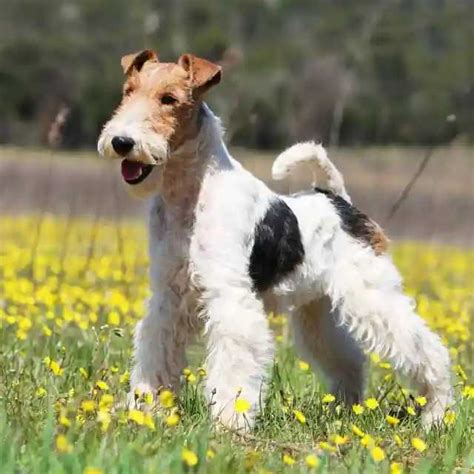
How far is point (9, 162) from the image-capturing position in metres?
17.7

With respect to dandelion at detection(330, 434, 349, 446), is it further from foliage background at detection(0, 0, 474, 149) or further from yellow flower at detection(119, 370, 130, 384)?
foliage background at detection(0, 0, 474, 149)

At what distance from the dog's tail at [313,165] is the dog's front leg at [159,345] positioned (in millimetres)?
1113

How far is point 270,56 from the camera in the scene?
32.6 meters

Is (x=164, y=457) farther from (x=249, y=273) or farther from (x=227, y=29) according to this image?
(x=227, y=29)

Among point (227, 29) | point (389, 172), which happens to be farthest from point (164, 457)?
point (227, 29)

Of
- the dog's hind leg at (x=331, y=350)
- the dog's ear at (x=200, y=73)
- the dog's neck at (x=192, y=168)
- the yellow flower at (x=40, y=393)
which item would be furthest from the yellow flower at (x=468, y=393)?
the yellow flower at (x=40, y=393)

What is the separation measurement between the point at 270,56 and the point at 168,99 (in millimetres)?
28222

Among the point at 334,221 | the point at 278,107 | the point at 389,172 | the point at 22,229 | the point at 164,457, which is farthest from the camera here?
the point at 278,107

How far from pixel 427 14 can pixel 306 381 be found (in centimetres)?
1997

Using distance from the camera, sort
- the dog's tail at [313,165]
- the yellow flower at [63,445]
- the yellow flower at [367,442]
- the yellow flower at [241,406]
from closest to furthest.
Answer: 1. the yellow flower at [63,445]
2. the yellow flower at [367,442]
3. the yellow flower at [241,406]
4. the dog's tail at [313,165]

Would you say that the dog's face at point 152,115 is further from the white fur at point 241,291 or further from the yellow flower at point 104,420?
the yellow flower at point 104,420

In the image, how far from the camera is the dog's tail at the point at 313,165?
582 centimetres

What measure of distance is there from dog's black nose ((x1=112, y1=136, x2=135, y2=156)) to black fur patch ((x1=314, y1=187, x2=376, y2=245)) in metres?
1.54

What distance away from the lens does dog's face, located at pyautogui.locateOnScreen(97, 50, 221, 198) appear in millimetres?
4512
